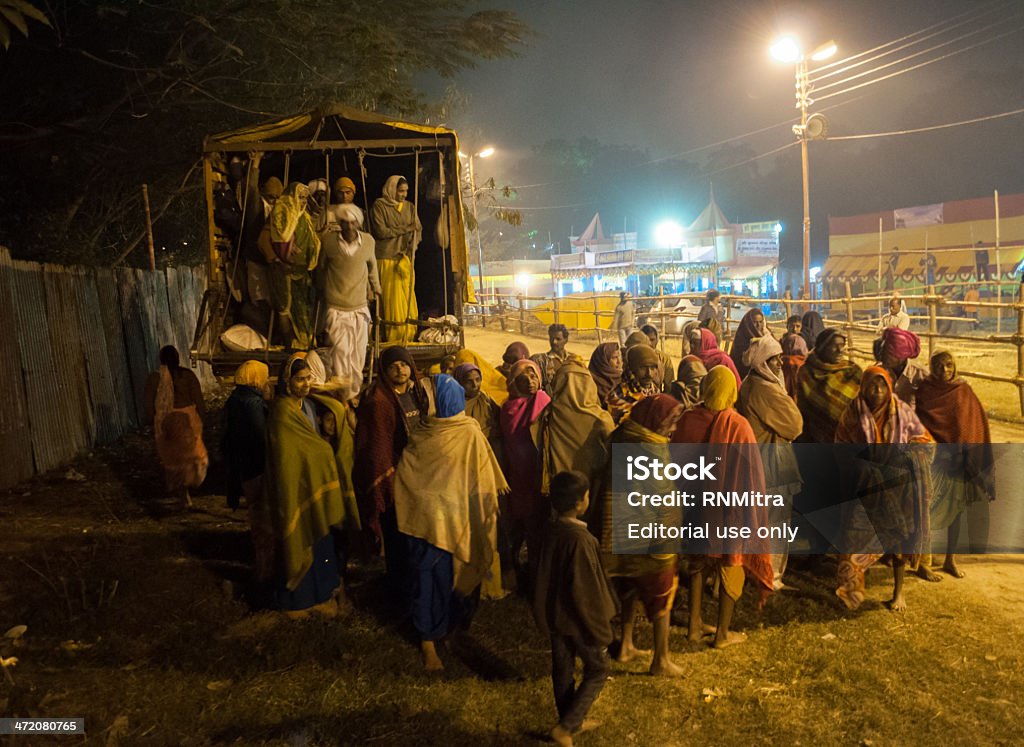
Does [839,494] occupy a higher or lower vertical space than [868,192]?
lower

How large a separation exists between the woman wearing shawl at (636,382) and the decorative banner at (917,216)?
31.6 meters

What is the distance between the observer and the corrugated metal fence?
24.0ft

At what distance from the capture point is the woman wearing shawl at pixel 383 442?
178 inches

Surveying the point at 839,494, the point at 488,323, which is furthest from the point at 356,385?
the point at 488,323

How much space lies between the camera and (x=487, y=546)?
13.6 ft

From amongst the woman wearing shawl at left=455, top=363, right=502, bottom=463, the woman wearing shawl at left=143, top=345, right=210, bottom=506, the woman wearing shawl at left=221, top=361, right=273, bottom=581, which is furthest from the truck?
the woman wearing shawl at left=455, top=363, right=502, bottom=463

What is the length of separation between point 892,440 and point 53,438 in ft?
26.2

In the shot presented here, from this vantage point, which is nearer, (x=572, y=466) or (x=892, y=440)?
(x=572, y=466)

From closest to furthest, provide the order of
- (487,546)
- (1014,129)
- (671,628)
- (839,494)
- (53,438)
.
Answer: (487,546)
(671,628)
(839,494)
(53,438)
(1014,129)

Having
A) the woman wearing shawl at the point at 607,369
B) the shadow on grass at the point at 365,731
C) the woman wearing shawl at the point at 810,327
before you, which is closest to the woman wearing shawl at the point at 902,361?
the woman wearing shawl at the point at 607,369

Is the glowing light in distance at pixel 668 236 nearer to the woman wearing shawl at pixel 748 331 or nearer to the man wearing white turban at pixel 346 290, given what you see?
the woman wearing shawl at pixel 748 331

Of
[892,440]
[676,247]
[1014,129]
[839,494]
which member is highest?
[1014,129]

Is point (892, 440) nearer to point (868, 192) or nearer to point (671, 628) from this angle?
point (671, 628)

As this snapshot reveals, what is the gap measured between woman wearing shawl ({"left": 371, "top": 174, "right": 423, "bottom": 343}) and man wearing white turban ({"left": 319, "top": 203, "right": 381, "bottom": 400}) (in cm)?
69
